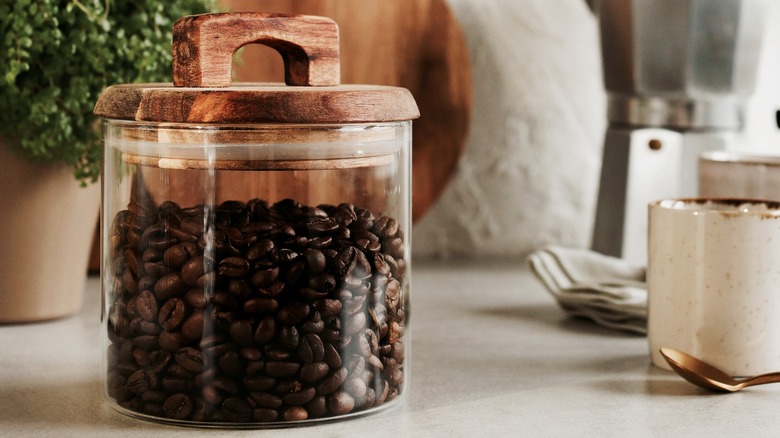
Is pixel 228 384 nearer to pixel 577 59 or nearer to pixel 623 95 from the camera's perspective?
pixel 623 95

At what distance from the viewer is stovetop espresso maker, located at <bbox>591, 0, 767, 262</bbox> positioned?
1.06 metres

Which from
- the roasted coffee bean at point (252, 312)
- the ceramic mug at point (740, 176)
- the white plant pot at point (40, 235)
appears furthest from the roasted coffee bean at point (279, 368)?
the ceramic mug at point (740, 176)

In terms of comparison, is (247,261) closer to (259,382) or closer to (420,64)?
(259,382)

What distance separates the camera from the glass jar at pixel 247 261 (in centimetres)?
60

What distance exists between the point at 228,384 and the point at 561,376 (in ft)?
0.93

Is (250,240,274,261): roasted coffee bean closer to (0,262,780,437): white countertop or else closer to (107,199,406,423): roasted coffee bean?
(107,199,406,423): roasted coffee bean

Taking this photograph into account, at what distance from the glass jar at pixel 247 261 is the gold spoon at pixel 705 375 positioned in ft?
0.72

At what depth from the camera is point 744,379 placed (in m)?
0.73

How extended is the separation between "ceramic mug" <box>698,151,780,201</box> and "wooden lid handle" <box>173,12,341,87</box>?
1.47 ft

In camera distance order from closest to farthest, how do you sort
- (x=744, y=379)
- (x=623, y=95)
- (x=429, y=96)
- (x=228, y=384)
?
1. (x=228, y=384)
2. (x=744, y=379)
3. (x=623, y=95)
4. (x=429, y=96)

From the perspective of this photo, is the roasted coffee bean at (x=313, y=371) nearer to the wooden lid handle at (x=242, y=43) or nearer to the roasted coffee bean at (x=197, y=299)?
the roasted coffee bean at (x=197, y=299)

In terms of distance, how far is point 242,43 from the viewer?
628 millimetres

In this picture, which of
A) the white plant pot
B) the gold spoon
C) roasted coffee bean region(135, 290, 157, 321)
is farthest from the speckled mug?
the white plant pot

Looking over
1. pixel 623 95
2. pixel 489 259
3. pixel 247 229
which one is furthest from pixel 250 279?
pixel 489 259
